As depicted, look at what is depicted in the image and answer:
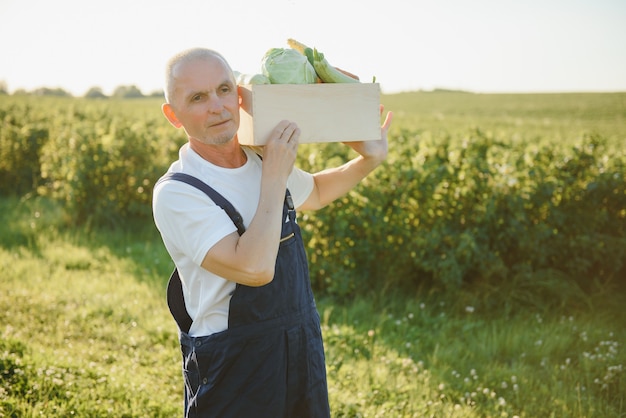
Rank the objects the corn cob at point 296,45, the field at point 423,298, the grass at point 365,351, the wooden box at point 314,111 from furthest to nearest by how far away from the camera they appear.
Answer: the field at point 423,298, the grass at point 365,351, the corn cob at point 296,45, the wooden box at point 314,111

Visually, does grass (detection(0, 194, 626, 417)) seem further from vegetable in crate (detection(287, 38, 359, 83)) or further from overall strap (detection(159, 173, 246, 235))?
vegetable in crate (detection(287, 38, 359, 83))

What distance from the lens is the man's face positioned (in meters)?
2.24

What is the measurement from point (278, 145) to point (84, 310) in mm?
4090

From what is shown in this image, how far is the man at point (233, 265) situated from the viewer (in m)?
2.13

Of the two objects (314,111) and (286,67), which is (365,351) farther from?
(286,67)

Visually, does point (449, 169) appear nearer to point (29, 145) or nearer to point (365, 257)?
point (365, 257)

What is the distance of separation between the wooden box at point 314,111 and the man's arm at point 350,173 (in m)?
0.15

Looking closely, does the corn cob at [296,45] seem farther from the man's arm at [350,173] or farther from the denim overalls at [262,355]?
the denim overalls at [262,355]

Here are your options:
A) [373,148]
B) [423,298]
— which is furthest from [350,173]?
[423,298]

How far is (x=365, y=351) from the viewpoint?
4883mm

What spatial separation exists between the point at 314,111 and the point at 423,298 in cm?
386

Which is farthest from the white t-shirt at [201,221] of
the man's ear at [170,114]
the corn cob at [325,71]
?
the corn cob at [325,71]

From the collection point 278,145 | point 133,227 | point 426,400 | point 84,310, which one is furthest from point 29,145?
point 278,145

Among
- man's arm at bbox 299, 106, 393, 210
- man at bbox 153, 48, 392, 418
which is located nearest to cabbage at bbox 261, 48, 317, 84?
man at bbox 153, 48, 392, 418
